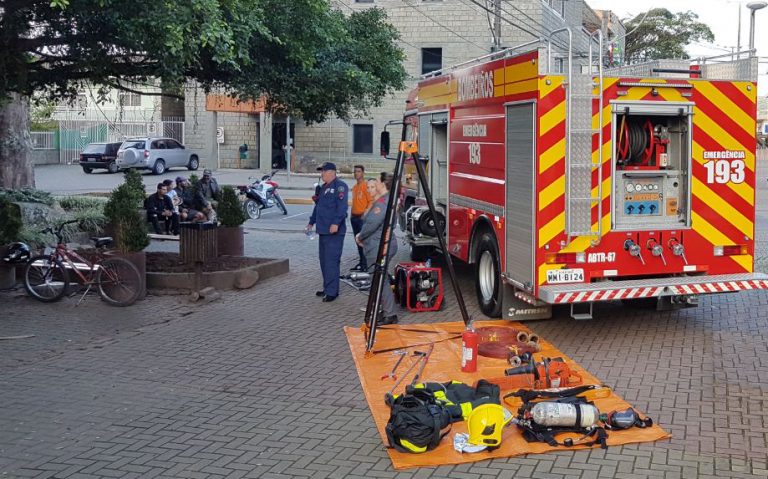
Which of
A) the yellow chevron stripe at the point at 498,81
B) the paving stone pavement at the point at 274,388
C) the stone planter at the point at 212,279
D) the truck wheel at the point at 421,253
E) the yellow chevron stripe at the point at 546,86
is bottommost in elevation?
the paving stone pavement at the point at 274,388

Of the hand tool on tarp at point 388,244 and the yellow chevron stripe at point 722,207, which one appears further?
the yellow chevron stripe at point 722,207

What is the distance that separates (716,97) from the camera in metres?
9.79

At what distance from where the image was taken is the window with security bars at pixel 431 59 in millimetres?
41344

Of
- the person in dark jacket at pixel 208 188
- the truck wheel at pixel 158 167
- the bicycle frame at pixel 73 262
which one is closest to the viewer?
the bicycle frame at pixel 73 262

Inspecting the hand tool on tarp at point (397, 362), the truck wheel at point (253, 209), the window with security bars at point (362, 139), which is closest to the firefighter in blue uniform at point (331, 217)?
the hand tool on tarp at point (397, 362)

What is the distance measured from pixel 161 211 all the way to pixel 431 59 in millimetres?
24216

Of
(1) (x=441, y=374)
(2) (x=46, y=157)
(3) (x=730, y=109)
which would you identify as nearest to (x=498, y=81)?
(3) (x=730, y=109)

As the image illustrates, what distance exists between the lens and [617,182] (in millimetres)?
9703

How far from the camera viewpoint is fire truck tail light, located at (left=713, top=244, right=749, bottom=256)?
9961 mm

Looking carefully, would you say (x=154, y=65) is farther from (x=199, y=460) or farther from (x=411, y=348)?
(x=199, y=460)

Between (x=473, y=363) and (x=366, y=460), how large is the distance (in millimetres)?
2364

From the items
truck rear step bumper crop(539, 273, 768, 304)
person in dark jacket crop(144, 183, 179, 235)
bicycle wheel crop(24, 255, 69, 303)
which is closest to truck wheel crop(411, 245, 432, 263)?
bicycle wheel crop(24, 255, 69, 303)

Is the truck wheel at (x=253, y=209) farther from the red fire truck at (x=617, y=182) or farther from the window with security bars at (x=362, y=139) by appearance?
the window with security bars at (x=362, y=139)

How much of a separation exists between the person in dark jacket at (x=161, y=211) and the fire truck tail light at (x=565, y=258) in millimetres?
11934
